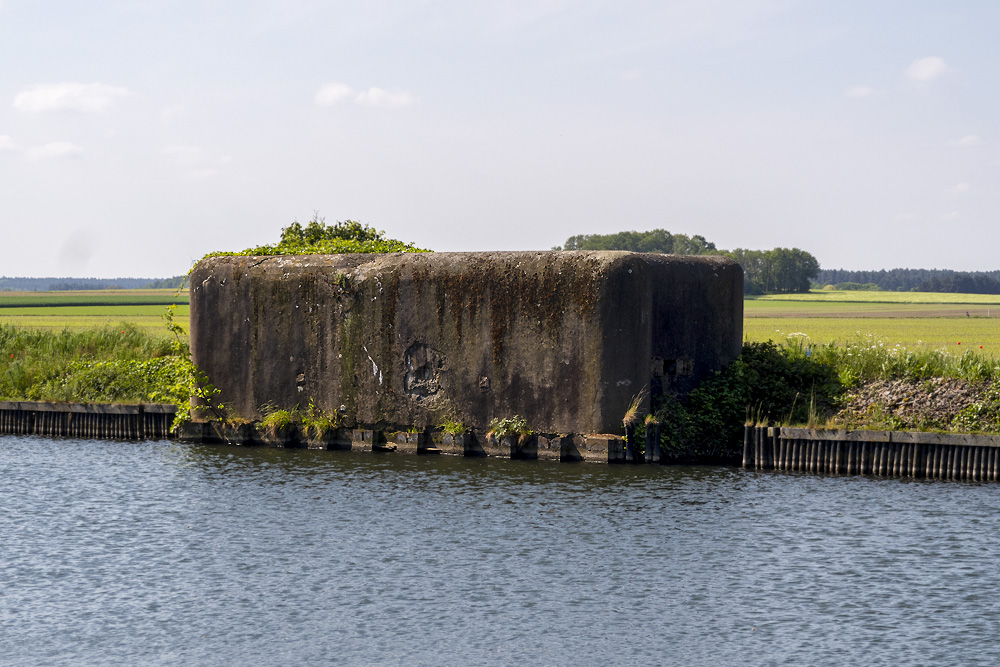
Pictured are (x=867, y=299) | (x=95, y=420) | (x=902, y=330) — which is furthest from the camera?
(x=867, y=299)

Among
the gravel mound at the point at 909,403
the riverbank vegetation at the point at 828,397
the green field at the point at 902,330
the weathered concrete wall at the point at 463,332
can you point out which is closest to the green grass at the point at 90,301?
the green field at the point at 902,330

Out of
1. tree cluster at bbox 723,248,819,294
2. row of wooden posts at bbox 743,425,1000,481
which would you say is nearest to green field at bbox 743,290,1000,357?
row of wooden posts at bbox 743,425,1000,481

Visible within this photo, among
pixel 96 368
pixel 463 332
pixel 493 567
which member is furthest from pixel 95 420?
pixel 493 567

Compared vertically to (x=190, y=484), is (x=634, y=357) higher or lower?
higher

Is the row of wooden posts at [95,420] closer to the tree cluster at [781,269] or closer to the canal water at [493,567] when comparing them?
the canal water at [493,567]

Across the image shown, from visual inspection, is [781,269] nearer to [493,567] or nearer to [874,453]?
[874,453]

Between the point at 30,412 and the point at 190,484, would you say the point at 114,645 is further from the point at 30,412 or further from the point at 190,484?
the point at 30,412

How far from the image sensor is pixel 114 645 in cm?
1111

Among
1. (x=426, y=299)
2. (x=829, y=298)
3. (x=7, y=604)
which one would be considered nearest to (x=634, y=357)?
(x=426, y=299)

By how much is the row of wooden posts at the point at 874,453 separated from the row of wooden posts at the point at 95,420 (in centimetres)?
1335

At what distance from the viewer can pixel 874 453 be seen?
807 inches

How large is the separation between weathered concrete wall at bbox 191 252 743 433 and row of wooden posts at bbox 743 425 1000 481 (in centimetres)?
232

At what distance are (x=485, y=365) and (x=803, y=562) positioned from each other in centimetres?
932

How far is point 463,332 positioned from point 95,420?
9711 mm
